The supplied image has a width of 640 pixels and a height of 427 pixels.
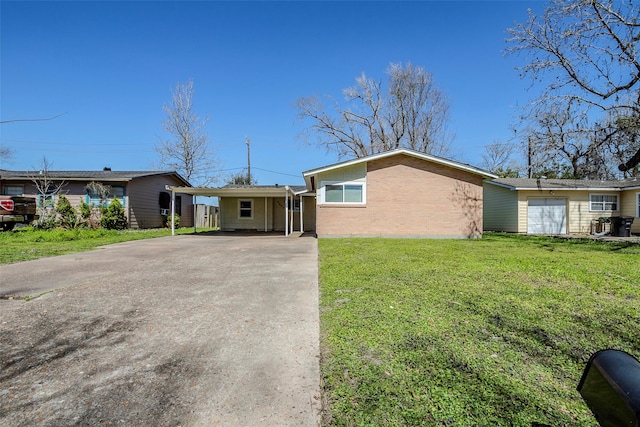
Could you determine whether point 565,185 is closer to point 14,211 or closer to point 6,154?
point 14,211

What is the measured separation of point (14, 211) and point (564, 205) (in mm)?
28774

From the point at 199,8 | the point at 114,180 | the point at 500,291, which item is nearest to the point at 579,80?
the point at 500,291

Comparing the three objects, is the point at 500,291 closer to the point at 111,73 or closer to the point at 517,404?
the point at 517,404

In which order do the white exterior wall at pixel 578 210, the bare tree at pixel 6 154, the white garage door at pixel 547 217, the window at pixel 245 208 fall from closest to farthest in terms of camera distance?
the white garage door at pixel 547 217
the white exterior wall at pixel 578 210
the window at pixel 245 208
the bare tree at pixel 6 154

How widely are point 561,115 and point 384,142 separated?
55.9 feet

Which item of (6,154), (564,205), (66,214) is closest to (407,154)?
(564,205)

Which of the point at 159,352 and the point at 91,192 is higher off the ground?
the point at 91,192

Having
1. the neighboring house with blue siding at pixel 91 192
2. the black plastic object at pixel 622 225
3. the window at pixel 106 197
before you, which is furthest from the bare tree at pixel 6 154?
the black plastic object at pixel 622 225

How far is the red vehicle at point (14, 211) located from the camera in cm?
1490

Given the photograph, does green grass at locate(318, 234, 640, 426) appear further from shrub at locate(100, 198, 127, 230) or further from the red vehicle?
the red vehicle

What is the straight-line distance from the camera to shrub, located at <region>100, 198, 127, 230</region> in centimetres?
1741

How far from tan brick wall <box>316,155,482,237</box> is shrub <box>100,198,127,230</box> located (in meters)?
11.5

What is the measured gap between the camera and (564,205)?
1898 centimetres

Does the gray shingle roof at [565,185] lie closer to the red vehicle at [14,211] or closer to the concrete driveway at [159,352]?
the concrete driveway at [159,352]
